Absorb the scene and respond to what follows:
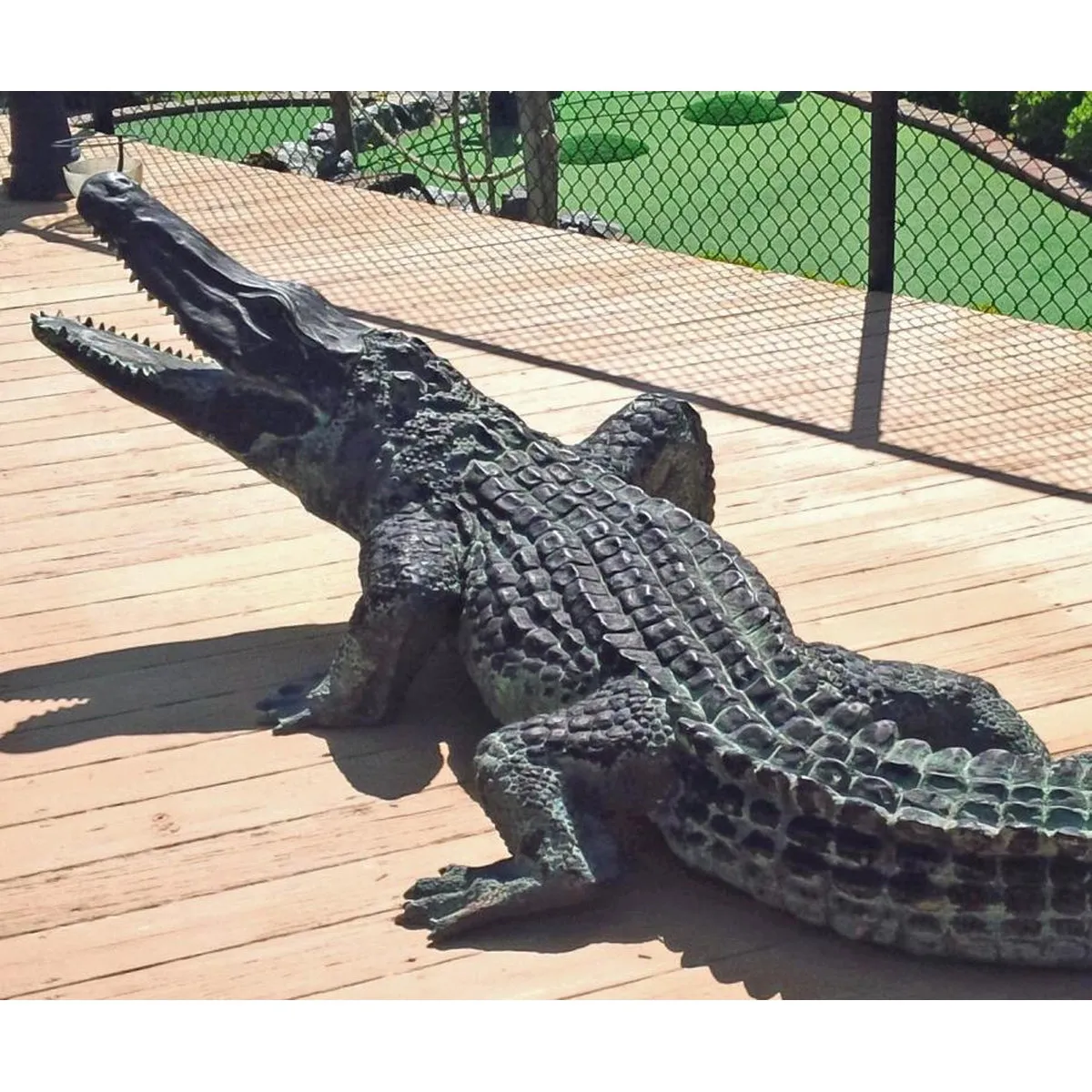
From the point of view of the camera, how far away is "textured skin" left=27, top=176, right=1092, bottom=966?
246 centimetres

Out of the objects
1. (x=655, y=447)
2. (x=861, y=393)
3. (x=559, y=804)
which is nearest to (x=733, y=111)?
(x=861, y=393)

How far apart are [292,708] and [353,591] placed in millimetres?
617

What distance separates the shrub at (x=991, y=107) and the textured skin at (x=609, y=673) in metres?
6.33

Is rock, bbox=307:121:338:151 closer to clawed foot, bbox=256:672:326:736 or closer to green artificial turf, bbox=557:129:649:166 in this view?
green artificial turf, bbox=557:129:649:166

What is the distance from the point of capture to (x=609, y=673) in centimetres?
291

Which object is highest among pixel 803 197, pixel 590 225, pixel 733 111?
pixel 733 111

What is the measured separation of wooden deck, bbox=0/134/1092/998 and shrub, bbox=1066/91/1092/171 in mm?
3162

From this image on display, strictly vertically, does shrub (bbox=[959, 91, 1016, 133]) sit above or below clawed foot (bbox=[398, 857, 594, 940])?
above

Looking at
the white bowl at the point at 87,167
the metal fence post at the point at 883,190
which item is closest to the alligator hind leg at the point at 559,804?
the metal fence post at the point at 883,190

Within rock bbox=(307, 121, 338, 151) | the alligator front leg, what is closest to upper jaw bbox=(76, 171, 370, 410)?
the alligator front leg

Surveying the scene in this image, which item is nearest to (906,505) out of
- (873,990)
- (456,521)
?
(456,521)

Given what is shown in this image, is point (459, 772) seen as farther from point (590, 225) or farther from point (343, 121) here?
point (343, 121)

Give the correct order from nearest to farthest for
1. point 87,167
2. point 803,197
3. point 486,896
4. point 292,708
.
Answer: point 486,896 < point 292,708 < point 87,167 < point 803,197

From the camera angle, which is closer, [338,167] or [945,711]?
[945,711]
